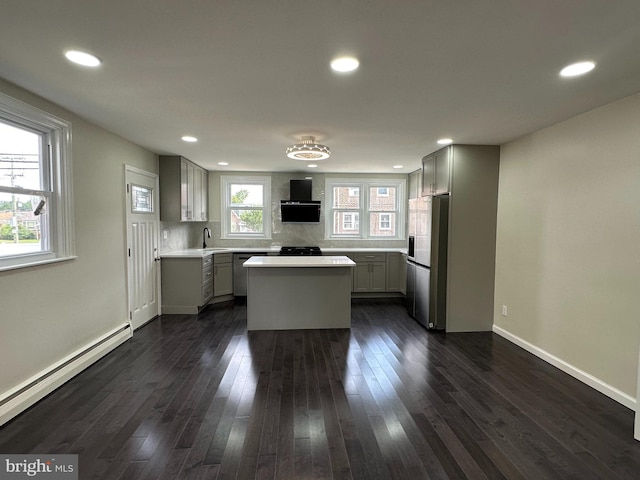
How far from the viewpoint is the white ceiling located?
147 cm

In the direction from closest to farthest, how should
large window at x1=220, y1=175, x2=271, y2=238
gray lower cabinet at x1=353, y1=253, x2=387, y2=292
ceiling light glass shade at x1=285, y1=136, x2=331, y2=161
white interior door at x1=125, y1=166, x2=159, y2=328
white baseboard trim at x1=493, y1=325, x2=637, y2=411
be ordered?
white baseboard trim at x1=493, y1=325, x2=637, y2=411
ceiling light glass shade at x1=285, y1=136, x2=331, y2=161
white interior door at x1=125, y1=166, x2=159, y2=328
gray lower cabinet at x1=353, y1=253, x2=387, y2=292
large window at x1=220, y1=175, x2=271, y2=238

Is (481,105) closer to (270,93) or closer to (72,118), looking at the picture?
(270,93)

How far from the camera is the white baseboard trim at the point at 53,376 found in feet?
7.26

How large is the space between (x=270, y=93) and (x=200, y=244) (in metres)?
4.31

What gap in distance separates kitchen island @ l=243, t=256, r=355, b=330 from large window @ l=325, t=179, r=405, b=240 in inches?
90.9

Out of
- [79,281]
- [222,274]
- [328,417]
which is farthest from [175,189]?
[328,417]

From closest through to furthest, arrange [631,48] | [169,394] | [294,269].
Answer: [631,48]
[169,394]
[294,269]

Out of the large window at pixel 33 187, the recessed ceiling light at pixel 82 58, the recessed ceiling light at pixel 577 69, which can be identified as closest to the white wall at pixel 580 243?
the recessed ceiling light at pixel 577 69

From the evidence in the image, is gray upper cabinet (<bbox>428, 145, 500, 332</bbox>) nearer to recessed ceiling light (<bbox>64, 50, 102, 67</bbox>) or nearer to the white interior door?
recessed ceiling light (<bbox>64, 50, 102, 67</bbox>)

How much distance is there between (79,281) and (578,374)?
15.4ft

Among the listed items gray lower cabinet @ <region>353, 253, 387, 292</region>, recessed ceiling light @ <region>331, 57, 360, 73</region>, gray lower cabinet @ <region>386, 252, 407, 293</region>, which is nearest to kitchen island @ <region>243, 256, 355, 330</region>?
gray lower cabinet @ <region>353, 253, 387, 292</region>

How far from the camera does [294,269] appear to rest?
4094mm

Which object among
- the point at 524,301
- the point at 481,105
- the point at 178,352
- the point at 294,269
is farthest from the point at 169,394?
the point at 524,301

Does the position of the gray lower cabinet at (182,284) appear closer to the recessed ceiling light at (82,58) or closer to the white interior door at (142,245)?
the white interior door at (142,245)
